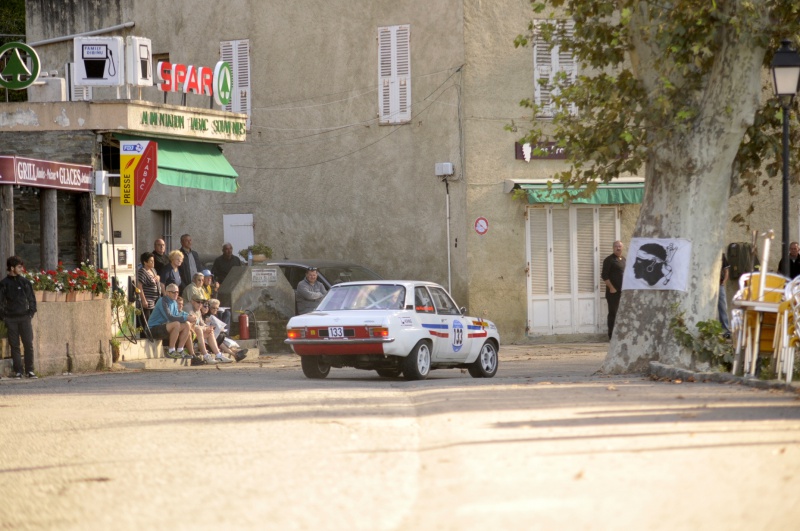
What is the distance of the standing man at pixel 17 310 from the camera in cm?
1895

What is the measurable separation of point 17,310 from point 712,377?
9.60m

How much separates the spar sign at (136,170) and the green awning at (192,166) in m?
0.70

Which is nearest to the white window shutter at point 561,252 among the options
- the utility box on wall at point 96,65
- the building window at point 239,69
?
the building window at point 239,69

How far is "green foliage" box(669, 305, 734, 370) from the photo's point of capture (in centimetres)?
1773

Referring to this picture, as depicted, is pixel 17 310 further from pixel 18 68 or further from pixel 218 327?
pixel 18 68

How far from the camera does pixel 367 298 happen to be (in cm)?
1856

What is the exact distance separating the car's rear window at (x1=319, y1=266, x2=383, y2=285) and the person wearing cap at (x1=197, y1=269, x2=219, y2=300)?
2.37 meters

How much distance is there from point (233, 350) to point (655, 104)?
9.38 metres

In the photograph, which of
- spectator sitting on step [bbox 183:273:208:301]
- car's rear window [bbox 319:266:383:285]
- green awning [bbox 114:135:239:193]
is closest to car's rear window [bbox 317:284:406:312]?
spectator sitting on step [bbox 183:273:208:301]

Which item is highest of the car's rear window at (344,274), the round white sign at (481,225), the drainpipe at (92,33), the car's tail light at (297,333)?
the drainpipe at (92,33)

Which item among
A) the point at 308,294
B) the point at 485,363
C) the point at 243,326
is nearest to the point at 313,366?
the point at 485,363

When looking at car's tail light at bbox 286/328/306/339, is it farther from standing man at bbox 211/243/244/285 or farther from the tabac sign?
standing man at bbox 211/243/244/285

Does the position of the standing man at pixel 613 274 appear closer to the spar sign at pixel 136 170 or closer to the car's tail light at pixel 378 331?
the spar sign at pixel 136 170

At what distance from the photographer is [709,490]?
24.8 feet
